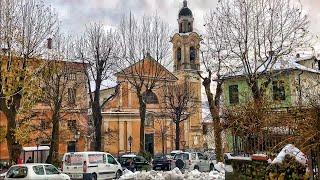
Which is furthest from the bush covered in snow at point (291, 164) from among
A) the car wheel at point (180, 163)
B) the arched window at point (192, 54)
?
the arched window at point (192, 54)

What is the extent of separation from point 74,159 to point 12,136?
13.4 feet

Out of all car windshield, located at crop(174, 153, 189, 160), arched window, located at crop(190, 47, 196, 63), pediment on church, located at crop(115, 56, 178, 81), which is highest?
arched window, located at crop(190, 47, 196, 63)

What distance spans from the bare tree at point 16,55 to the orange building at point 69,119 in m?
10.5

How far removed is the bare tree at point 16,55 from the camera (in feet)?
75.6

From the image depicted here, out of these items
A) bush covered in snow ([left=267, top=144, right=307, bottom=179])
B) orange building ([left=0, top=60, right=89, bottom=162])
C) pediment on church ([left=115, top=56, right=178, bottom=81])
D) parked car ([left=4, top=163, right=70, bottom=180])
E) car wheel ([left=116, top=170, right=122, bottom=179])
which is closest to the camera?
bush covered in snow ([left=267, top=144, right=307, bottom=179])

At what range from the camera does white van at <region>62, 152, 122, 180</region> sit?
2631cm

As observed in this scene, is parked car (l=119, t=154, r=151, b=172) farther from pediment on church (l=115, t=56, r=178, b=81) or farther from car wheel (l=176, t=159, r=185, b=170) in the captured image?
pediment on church (l=115, t=56, r=178, b=81)

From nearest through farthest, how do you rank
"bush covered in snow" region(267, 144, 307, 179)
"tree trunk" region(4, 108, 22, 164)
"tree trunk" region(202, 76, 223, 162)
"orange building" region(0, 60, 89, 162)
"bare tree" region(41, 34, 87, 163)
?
1. "bush covered in snow" region(267, 144, 307, 179)
2. "tree trunk" region(4, 108, 22, 164)
3. "tree trunk" region(202, 76, 223, 162)
4. "bare tree" region(41, 34, 87, 163)
5. "orange building" region(0, 60, 89, 162)

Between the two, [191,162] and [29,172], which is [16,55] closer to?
[29,172]

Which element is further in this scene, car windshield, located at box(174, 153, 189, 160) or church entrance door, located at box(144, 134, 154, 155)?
church entrance door, located at box(144, 134, 154, 155)

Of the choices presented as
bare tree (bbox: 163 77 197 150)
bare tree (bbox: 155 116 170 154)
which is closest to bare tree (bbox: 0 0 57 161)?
bare tree (bbox: 163 77 197 150)

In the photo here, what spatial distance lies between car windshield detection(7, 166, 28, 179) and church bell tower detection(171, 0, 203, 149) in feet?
148

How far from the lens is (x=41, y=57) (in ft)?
88.2

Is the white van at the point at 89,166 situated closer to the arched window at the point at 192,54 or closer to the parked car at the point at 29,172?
the parked car at the point at 29,172
